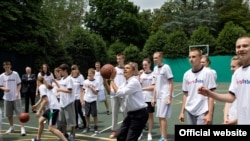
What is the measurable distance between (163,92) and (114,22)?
4776 cm

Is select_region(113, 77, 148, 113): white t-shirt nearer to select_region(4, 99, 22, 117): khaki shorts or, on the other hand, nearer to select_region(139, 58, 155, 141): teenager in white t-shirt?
select_region(139, 58, 155, 141): teenager in white t-shirt

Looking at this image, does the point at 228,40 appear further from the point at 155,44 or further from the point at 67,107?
the point at 67,107

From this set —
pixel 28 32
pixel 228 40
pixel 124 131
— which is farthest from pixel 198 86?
pixel 228 40

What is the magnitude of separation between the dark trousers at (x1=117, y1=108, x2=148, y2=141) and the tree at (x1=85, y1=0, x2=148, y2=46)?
48904 mm

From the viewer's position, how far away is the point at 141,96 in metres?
6.73

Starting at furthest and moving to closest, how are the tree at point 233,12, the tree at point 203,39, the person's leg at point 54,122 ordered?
the tree at point 233,12 → the tree at point 203,39 → the person's leg at point 54,122

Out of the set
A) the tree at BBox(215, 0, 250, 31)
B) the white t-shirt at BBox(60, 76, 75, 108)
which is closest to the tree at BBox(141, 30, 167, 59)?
the tree at BBox(215, 0, 250, 31)

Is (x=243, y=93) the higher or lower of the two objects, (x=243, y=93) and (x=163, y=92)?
the higher

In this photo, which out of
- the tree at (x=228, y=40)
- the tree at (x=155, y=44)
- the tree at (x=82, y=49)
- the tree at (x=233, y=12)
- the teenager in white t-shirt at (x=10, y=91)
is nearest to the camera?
the teenager in white t-shirt at (x=10, y=91)

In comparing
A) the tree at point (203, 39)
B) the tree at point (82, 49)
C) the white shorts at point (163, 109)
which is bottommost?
the white shorts at point (163, 109)

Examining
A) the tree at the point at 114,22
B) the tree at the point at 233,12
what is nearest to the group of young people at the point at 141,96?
the tree at the point at 114,22

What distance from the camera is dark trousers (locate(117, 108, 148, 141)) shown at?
6.44 meters

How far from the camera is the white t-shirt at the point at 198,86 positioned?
20.8 feet

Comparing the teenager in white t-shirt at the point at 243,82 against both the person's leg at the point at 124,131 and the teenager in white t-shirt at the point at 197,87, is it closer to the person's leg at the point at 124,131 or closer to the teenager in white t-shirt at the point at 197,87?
the teenager in white t-shirt at the point at 197,87
